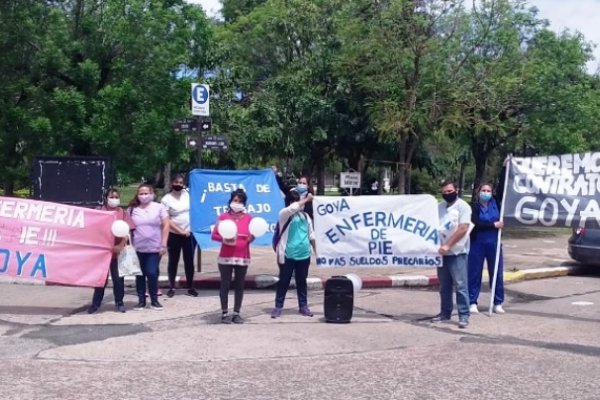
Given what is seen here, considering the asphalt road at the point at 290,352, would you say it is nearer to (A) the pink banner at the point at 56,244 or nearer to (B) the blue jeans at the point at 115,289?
(B) the blue jeans at the point at 115,289

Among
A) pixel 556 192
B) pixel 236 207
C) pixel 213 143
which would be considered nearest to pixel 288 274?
pixel 236 207

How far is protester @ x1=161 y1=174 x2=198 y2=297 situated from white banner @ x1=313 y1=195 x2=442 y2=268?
1.98 meters

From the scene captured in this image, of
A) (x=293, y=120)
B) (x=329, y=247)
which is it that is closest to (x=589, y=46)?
(x=293, y=120)

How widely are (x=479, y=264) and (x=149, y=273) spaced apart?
4327 mm

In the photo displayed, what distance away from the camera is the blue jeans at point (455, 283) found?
9.28 metres

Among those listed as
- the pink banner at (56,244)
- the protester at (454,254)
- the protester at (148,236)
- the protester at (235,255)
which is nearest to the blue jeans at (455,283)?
the protester at (454,254)

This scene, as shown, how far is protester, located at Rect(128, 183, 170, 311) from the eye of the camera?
991cm

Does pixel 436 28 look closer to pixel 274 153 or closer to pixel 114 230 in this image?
pixel 274 153

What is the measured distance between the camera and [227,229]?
29.9 ft

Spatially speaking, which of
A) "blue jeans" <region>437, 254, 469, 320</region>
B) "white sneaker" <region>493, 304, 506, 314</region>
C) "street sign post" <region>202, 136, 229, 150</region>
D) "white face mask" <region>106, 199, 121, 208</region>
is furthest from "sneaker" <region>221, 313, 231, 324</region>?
"street sign post" <region>202, 136, 229, 150</region>

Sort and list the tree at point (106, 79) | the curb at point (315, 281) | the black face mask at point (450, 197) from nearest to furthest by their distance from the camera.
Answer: the black face mask at point (450, 197), the curb at point (315, 281), the tree at point (106, 79)

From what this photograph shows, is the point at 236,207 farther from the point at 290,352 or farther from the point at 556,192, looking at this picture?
the point at 556,192

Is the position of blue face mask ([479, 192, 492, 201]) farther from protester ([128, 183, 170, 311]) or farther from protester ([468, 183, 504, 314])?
protester ([128, 183, 170, 311])

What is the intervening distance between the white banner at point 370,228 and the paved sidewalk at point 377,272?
195 centimetres
